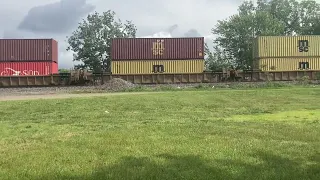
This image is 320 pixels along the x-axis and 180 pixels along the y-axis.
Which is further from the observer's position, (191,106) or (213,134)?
(191,106)

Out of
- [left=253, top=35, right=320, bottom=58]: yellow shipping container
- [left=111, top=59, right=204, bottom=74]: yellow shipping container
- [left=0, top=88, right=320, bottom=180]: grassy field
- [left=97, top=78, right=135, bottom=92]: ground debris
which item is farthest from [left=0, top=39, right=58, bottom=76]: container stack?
[left=0, top=88, right=320, bottom=180]: grassy field

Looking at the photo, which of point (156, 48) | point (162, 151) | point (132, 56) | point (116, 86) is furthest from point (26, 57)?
point (162, 151)

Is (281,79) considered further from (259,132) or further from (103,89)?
(259,132)

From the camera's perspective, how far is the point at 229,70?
3744cm

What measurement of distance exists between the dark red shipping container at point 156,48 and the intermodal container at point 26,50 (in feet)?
21.2

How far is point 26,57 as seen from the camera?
1524 inches

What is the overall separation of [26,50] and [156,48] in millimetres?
12471

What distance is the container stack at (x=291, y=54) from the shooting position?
40.0 meters

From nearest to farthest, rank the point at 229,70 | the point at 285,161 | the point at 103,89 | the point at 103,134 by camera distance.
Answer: the point at 285,161, the point at 103,134, the point at 103,89, the point at 229,70

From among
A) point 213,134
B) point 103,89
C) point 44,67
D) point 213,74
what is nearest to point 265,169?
point 213,134

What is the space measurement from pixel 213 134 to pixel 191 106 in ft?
28.0

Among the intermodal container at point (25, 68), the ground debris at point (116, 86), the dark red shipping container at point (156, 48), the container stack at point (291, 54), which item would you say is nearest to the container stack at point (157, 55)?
A: the dark red shipping container at point (156, 48)

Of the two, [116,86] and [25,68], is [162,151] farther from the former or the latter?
[25,68]

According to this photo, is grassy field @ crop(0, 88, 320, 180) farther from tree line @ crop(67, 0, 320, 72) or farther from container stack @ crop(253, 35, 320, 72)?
tree line @ crop(67, 0, 320, 72)
